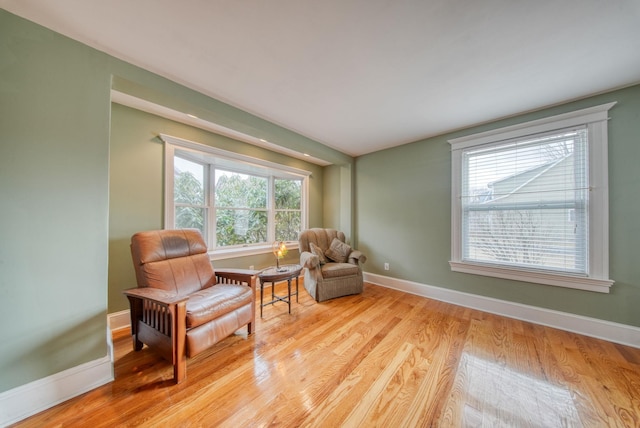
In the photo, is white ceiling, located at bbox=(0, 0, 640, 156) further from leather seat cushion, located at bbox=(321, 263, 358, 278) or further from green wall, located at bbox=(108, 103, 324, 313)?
leather seat cushion, located at bbox=(321, 263, 358, 278)

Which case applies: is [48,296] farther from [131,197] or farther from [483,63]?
[483,63]

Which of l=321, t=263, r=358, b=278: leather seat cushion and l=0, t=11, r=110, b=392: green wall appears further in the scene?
l=321, t=263, r=358, b=278: leather seat cushion

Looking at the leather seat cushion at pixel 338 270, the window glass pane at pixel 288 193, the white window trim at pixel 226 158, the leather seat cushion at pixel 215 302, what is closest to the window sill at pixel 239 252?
the white window trim at pixel 226 158

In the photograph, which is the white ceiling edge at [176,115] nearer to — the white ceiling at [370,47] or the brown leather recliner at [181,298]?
the white ceiling at [370,47]

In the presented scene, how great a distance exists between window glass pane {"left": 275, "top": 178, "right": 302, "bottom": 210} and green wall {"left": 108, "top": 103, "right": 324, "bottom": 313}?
163 cm

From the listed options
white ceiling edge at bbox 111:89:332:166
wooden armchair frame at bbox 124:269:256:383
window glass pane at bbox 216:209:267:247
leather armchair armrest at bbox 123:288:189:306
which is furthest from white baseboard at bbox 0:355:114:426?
white ceiling edge at bbox 111:89:332:166

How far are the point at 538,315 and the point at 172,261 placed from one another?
12.9ft

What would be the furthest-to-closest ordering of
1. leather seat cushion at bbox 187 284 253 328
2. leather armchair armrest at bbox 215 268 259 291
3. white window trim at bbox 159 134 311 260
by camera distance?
white window trim at bbox 159 134 311 260 < leather armchair armrest at bbox 215 268 259 291 < leather seat cushion at bbox 187 284 253 328

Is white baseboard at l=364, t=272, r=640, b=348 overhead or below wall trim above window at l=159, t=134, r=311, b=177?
below

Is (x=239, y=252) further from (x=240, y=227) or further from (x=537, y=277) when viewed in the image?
(x=537, y=277)

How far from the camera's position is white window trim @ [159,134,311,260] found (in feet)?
8.36

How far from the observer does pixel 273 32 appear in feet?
4.54

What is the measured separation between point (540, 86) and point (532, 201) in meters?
1.19

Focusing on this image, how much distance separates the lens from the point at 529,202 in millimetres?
2396
